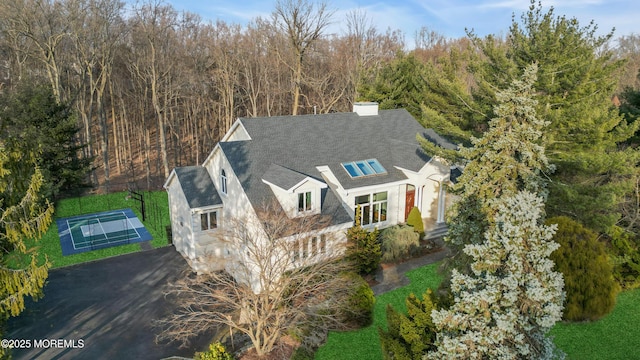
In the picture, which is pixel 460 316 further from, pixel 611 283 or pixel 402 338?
pixel 611 283

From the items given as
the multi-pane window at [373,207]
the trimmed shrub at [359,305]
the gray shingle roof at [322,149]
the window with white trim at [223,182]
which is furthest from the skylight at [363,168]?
the trimmed shrub at [359,305]

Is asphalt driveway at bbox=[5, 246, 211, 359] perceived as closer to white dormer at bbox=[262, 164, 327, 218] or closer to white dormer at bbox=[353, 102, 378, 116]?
white dormer at bbox=[262, 164, 327, 218]

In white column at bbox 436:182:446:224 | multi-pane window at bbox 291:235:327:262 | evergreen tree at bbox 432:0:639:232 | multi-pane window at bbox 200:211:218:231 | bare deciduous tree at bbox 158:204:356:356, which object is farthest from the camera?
white column at bbox 436:182:446:224

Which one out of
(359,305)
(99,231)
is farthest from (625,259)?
(99,231)

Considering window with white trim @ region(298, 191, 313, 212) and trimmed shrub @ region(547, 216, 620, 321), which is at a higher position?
window with white trim @ region(298, 191, 313, 212)

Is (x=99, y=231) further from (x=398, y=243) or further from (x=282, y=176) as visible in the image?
(x=398, y=243)

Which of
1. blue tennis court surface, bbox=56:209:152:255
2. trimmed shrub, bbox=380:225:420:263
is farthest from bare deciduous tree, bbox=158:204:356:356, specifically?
blue tennis court surface, bbox=56:209:152:255

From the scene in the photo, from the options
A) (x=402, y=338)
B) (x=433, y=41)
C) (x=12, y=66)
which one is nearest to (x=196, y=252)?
(x=402, y=338)
